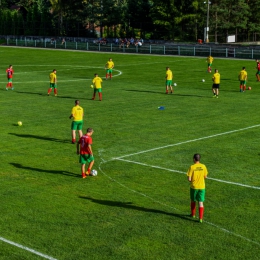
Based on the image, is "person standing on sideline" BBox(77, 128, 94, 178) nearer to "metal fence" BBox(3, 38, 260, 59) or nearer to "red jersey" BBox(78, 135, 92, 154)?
"red jersey" BBox(78, 135, 92, 154)

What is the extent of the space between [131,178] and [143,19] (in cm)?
8998

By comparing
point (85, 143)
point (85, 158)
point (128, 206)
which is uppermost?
point (85, 143)

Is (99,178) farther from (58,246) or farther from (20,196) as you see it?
(58,246)

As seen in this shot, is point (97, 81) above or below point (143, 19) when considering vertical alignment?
below

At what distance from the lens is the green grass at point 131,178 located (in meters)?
13.6

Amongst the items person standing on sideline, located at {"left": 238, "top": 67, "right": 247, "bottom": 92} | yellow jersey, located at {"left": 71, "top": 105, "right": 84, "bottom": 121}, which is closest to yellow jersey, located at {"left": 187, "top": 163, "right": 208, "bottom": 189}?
yellow jersey, located at {"left": 71, "top": 105, "right": 84, "bottom": 121}

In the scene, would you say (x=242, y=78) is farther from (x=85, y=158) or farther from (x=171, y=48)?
(x=171, y=48)

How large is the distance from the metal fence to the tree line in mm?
15730

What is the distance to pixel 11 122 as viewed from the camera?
28.5m

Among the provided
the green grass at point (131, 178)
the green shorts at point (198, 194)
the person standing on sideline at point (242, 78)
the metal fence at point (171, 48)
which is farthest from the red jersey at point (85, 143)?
the metal fence at point (171, 48)

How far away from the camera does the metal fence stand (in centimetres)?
6938

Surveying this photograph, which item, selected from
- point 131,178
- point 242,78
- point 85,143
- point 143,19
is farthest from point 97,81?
point 143,19

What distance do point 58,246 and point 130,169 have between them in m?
7.03

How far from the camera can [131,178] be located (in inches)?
743
